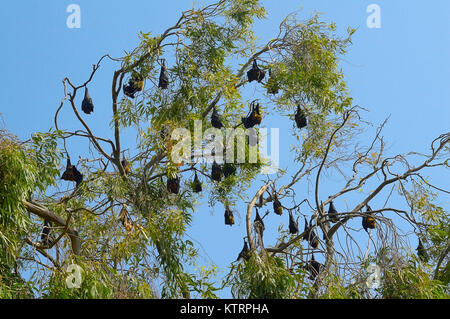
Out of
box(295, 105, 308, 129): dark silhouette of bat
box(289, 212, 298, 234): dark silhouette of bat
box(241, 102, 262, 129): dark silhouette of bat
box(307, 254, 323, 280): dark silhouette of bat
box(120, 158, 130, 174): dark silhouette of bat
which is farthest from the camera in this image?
box(295, 105, 308, 129): dark silhouette of bat

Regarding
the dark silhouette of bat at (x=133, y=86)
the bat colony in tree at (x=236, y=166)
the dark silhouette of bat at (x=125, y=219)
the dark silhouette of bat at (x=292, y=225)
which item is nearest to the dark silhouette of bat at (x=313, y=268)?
the bat colony in tree at (x=236, y=166)

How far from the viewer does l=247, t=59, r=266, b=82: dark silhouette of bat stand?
10.4 m

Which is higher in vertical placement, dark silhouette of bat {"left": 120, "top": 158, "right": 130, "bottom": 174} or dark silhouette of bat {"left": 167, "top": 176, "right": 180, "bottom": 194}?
dark silhouette of bat {"left": 120, "top": 158, "right": 130, "bottom": 174}

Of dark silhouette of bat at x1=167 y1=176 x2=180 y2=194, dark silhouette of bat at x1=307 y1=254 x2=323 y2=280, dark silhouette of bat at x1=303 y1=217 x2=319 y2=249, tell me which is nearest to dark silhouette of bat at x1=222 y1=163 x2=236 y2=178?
dark silhouette of bat at x1=167 y1=176 x2=180 y2=194

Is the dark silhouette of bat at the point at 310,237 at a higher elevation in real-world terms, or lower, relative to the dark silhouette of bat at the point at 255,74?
lower

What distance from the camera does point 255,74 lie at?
1036cm

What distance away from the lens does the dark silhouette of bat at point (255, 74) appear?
10358mm

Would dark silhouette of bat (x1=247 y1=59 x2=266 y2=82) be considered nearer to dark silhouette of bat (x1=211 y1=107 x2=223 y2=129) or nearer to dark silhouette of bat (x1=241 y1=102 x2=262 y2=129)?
dark silhouette of bat (x1=241 y1=102 x2=262 y2=129)

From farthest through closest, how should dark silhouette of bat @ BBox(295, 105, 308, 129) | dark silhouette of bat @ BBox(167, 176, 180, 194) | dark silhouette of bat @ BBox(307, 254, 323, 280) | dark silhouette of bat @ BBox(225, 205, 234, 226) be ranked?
1. dark silhouette of bat @ BBox(225, 205, 234, 226)
2. dark silhouette of bat @ BBox(295, 105, 308, 129)
3. dark silhouette of bat @ BBox(167, 176, 180, 194)
4. dark silhouette of bat @ BBox(307, 254, 323, 280)

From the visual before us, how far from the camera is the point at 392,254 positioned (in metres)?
7.43

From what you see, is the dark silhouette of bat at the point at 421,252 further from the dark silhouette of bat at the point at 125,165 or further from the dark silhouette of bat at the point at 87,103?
the dark silhouette of bat at the point at 87,103

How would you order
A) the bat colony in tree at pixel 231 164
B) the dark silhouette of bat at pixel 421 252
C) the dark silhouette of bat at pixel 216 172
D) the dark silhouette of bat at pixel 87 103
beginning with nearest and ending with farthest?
the dark silhouette of bat at pixel 421 252
the bat colony in tree at pixel 231 164
the dark silhouette of bat at pixel 216 172
the dark silhouette of bat at pixel 87 103

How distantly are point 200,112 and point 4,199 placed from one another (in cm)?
309
